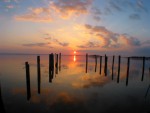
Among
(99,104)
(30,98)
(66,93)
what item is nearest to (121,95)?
(99,104)

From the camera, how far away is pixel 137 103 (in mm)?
14648

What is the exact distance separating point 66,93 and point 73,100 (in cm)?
262

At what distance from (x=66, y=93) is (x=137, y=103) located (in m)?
6.52

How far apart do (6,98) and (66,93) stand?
5392 millimetres

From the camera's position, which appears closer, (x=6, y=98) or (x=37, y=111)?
Answer: (x=37, y=111)

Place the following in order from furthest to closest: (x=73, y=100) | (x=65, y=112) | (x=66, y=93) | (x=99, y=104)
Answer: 1. (x=66, y=93)
2. (x=73, y=100)
3. (x=99, y=104)
4. (x=65, y=112)

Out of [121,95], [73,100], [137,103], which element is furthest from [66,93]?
[137,103]

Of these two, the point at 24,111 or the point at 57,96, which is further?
the point at 57,96

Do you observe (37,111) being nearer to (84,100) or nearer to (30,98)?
(30,98)

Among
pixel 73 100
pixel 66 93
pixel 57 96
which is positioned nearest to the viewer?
pixel 73 100

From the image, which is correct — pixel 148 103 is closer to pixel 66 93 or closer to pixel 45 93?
pixel 66 93

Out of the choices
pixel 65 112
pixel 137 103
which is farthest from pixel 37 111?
pixel 137 103

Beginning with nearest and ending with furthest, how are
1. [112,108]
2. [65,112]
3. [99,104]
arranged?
[65,112]
[112,108]
[99,104]

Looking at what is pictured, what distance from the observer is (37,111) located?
12.5 m
